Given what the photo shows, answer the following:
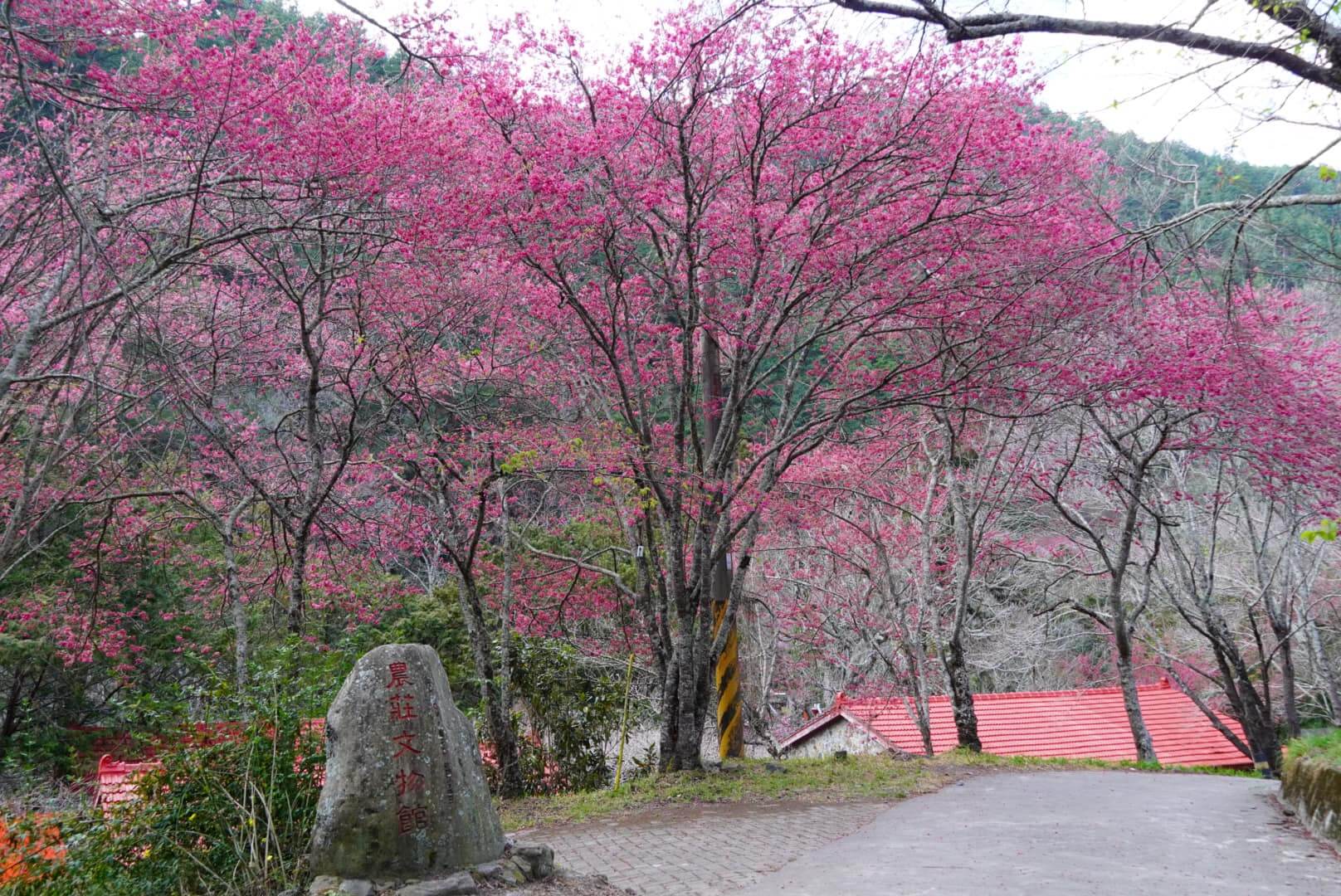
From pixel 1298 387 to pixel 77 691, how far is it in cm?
1752

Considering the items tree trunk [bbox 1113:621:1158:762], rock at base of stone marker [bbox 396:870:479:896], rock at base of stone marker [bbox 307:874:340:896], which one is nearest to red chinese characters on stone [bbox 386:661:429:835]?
rock at base of stone marker [bbox 396:870:479:896]

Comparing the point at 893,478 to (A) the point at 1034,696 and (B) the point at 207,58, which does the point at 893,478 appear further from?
(B) the point at 207,58

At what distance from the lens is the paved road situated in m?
5.11

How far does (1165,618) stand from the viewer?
21500 millimetres

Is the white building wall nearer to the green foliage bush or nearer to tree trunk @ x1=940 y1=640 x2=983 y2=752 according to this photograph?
tree trunk @ x1=940 y1=640 x2=983 y2=752

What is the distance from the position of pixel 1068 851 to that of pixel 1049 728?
12860 millimetres

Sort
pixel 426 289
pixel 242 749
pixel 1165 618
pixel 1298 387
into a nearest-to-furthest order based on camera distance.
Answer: pixel 242 749
pixel 426 289
pixel 1298 387
pixel 1165 618

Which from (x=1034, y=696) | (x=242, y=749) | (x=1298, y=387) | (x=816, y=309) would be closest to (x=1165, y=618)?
(x=1034, y=696)

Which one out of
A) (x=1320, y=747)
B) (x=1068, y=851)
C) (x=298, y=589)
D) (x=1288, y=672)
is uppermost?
(x=298, y=589)

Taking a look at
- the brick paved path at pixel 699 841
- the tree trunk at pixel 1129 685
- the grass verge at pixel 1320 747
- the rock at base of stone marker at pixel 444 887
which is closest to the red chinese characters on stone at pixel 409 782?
the rock at base of stone marker at pixel 444 887

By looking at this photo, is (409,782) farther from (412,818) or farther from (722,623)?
(722,623)

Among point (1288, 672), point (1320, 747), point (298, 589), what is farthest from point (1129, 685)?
point (298, 589)

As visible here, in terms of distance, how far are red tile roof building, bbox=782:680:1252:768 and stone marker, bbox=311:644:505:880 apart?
12.9 m

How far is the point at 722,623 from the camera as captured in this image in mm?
10070
